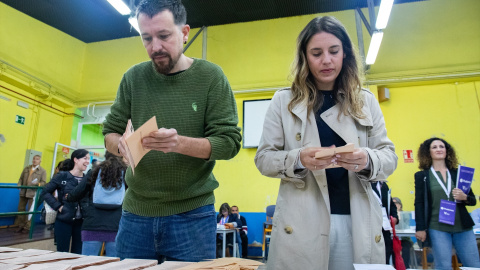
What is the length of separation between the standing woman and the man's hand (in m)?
0.32

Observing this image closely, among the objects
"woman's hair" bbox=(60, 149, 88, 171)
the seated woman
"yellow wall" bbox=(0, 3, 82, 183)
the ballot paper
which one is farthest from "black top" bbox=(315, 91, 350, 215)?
"yellow wall" bbox=(0, 3, 82, 183)

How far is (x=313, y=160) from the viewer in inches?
37.8

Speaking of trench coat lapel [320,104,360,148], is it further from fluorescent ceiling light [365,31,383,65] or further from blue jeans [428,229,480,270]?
fluorescent ceiling light [365,31,383,65]

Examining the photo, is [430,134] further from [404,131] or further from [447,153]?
[447,153]

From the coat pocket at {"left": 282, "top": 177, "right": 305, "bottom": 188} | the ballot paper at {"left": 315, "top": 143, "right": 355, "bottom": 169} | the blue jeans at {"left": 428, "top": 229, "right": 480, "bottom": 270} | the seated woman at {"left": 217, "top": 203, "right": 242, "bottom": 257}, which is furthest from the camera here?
the seated woman at {"left": 217, "top": 203, "right": 242, "bottom": 257}

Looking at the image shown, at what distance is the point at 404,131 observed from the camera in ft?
21.6

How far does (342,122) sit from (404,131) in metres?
6.27

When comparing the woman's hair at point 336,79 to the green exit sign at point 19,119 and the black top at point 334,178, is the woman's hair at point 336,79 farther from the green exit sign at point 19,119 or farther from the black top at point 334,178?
the green exit sign at point 19,119

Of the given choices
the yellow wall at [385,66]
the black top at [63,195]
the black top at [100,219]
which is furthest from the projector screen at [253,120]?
the black top at [100,219]

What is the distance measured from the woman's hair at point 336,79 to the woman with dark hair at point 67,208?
9.44ft

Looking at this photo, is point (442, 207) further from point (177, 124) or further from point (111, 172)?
point (111, 172)

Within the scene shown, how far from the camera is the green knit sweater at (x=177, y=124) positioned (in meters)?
1.13

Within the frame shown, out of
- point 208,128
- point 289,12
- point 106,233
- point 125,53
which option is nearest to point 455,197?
point 208,128

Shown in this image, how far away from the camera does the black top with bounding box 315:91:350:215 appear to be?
1048mm
